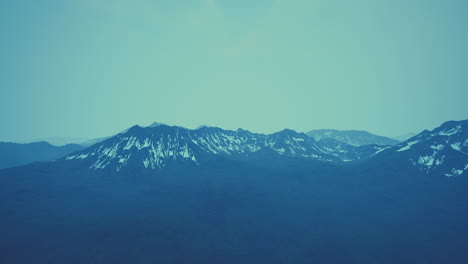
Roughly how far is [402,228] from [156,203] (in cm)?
12830

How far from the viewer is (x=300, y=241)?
124438 mm

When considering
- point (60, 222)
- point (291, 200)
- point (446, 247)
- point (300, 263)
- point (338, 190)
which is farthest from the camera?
point (338, 190)

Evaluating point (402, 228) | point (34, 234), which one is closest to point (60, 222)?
point (34, 234)

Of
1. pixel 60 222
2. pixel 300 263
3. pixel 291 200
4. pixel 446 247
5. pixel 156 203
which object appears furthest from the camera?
pixel 291 200

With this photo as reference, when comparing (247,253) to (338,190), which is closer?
(247,253)

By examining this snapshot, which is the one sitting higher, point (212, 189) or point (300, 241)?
point (212, 189)

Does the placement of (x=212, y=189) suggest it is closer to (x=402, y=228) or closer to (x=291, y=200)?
(x=291, y=200)

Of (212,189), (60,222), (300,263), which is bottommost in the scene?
(300,263)

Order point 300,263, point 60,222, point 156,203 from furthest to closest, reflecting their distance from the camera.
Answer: point 156,203, point 60,222, point 300,263

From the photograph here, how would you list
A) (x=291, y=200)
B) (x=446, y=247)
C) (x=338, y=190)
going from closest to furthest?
(x=446, y=247), (x=291, y=200), (x=338, y=190)

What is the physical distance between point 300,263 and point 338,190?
95.2 meters

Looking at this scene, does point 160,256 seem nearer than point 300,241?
Yes

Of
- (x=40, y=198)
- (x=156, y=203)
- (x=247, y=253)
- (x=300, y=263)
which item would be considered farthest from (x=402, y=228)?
(x=40, y=198)

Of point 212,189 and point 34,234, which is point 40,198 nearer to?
point 34,234
